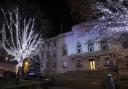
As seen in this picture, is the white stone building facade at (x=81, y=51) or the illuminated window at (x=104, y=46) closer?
the white stone building facade at (x=81, y=51)

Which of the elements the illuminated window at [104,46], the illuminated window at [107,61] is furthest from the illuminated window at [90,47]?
the illuminated window at [107,61]

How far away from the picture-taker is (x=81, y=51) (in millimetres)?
42375

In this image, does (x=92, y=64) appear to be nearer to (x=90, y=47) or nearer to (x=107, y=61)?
(x=90, y=47)

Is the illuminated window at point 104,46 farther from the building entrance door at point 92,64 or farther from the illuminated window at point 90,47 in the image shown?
the building entrance door at point 92,64

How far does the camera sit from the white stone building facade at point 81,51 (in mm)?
35584

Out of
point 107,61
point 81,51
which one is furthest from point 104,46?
point 81,51

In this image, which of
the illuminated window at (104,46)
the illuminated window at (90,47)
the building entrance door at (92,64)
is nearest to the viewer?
the illuminated window at (104,46)

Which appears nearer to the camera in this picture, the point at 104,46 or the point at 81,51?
the point at 104,46

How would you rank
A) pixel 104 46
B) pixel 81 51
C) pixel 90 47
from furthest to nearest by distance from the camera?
1. pixel 81 51
2. pixel 90 47
3. pixel 104 46

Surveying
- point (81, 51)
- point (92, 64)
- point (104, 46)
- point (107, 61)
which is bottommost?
point (92, 64)

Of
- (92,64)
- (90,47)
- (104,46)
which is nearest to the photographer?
(104,46)

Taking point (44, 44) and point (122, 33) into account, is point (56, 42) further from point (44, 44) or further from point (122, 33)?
point (122, 33)

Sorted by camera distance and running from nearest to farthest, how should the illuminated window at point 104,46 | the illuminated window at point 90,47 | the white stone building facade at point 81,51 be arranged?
the white stone building facade at point 81,51
the illuminated window at point 104,46
the illuminated window at point 90,47

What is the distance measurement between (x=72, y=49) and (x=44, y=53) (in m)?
12.3
